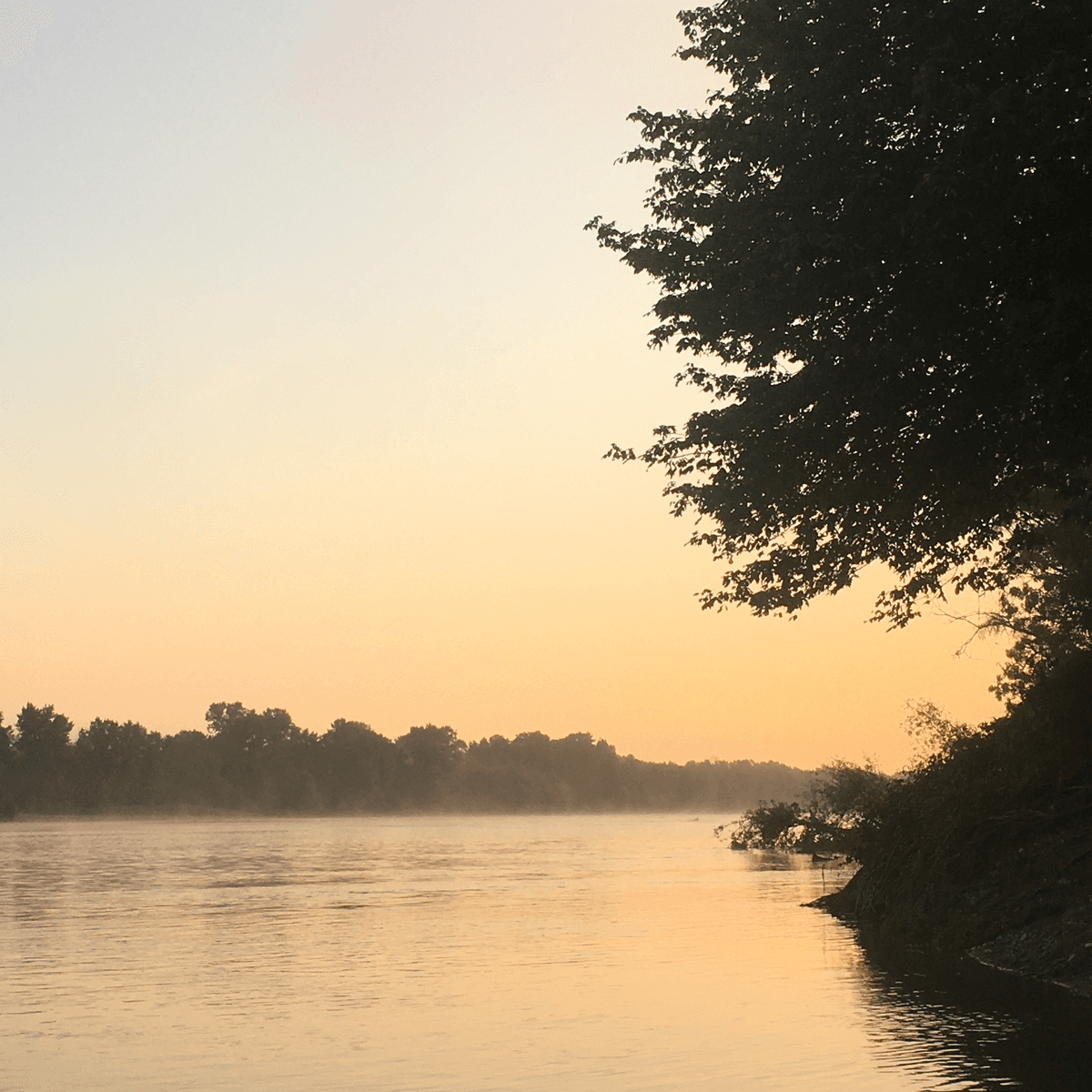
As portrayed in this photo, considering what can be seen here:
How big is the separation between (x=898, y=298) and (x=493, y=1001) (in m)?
13.0

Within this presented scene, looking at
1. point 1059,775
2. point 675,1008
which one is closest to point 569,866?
point 1059,775

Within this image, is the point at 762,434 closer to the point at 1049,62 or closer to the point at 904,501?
the point at 904,501

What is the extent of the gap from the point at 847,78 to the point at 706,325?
4526 mm

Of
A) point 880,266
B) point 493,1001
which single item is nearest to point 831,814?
point 493,1001

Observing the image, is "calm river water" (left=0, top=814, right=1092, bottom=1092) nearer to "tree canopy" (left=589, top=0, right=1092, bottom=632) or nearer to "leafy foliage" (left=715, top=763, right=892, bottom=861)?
"leafy foliage" (left=715, top=763, right=892, bottom=861)

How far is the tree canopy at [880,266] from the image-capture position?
61.8 feet

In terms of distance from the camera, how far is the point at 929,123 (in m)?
19.6

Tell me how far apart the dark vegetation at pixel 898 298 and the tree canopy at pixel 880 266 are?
0.04 m

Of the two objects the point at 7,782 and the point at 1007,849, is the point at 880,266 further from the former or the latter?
the point at 7,782

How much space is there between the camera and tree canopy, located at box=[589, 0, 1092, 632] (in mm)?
18828

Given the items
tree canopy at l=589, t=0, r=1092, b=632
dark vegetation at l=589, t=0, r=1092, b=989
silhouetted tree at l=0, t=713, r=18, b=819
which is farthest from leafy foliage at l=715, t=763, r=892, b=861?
silhouetted tree at l=0, t=713, r=18, b=819

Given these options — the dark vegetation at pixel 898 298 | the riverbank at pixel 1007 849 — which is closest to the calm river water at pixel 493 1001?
the riverbank at pixel 1007 849

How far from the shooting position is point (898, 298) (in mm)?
20328

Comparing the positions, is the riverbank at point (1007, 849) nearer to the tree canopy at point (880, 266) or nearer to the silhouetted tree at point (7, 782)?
the tree canopy at point (880, 266)
